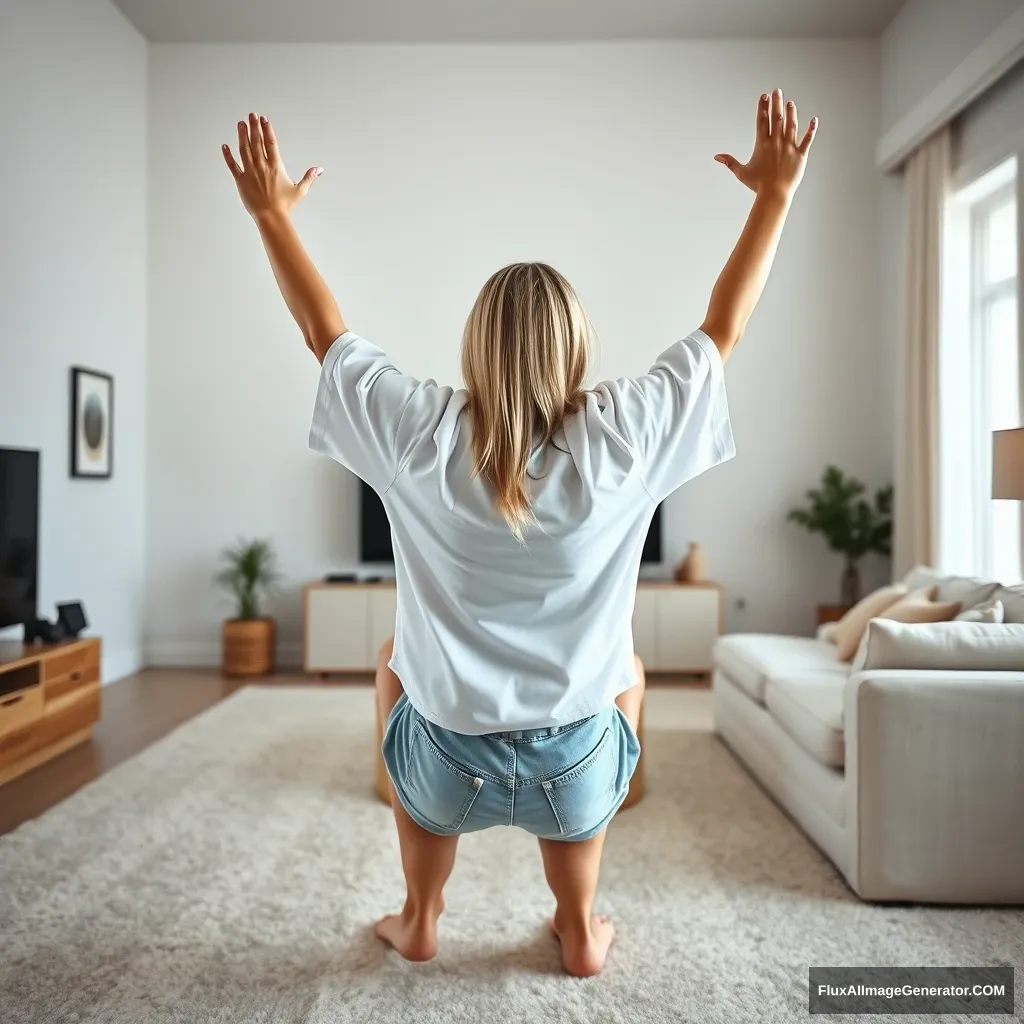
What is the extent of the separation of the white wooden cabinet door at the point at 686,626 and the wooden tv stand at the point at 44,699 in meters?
3.04

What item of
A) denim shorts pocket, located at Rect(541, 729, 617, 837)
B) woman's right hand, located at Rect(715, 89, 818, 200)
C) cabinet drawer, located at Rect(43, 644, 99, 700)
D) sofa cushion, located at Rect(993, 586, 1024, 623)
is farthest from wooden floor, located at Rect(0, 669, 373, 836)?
sofa cushion, located at Rect(993, 586, 1024, 623)

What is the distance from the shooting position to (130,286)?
5.54 metres

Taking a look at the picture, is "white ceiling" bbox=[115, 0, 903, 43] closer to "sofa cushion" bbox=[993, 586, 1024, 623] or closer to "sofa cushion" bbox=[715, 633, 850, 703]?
"sofa cushion" bbox=[715, 633, 850, 703]

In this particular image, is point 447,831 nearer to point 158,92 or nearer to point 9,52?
point 9,52

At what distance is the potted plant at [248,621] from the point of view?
17.7 ft

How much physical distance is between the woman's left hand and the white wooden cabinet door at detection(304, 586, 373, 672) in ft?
13.3

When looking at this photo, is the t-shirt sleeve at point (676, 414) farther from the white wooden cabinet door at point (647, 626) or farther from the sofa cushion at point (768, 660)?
the white wooden cabinet door at point (647, 626)

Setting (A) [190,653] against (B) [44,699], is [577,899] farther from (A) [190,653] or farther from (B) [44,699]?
(A) [190,653]

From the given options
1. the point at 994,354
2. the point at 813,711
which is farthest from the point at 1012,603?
the point at 994,354

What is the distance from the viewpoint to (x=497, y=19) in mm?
5516

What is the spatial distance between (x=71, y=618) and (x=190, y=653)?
188 cm

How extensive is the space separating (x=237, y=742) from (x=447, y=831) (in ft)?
7.79

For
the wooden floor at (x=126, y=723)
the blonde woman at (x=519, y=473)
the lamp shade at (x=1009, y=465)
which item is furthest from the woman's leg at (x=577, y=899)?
the wooden floor at (x=126, y=723)

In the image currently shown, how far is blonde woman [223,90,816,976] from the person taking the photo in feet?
4.35
